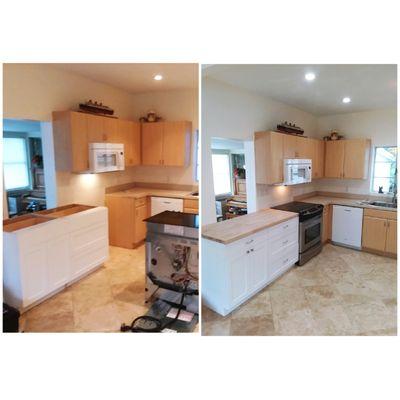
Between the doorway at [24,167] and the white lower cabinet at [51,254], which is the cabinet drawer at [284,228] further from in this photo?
the doorway at [24,167]

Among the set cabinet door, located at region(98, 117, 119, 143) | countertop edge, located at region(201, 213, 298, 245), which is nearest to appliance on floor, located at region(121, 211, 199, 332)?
countertop edge, located at region(201, 213, 298, 245)

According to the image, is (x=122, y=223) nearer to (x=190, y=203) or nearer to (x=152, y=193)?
(x=152, y=193)

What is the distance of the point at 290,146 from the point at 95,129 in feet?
6.34

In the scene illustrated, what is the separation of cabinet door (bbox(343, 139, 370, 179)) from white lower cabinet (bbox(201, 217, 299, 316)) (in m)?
0.67

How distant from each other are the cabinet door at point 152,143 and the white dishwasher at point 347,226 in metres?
1.97

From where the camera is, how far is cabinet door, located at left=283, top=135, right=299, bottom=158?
5.78ft

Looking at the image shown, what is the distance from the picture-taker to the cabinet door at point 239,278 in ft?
5.82

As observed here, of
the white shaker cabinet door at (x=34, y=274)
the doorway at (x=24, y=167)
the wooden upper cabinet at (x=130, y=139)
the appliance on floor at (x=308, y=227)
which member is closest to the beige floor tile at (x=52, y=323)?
the white shaker cabinet door at (x=34, y=274)

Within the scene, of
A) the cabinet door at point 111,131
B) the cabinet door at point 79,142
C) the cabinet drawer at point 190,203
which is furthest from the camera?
the cabinet door at point 111,131

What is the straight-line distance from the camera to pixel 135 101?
9.39 ft
